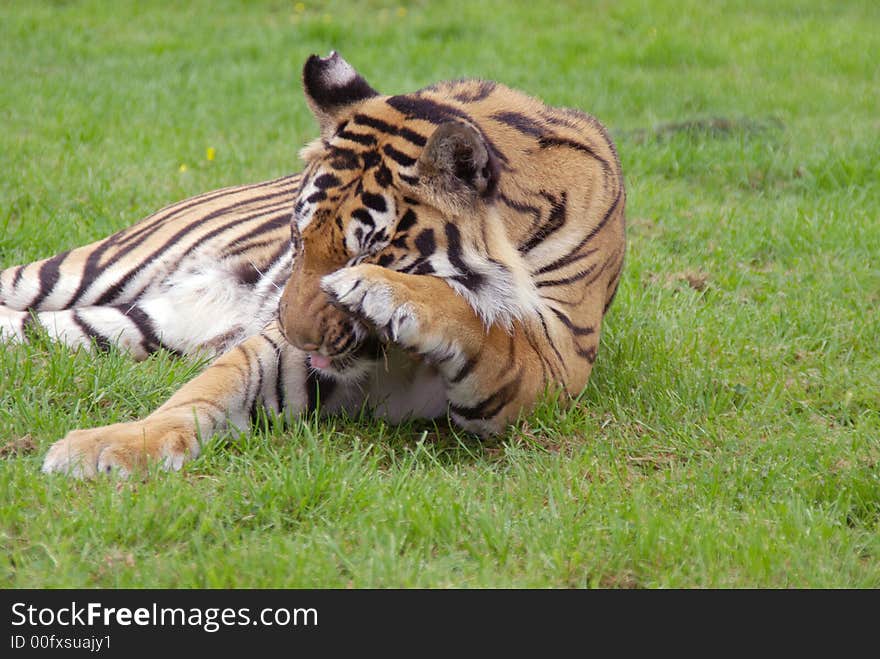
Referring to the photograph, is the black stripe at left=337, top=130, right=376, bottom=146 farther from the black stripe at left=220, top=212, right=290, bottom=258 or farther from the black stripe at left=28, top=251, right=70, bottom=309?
the black stripe at left=28, top=251, right=70, bottom=309

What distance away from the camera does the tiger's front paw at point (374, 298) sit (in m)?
3.10

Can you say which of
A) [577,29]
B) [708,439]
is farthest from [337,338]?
[577,29]

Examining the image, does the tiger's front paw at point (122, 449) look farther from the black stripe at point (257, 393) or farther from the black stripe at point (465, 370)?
the black stripe at point (465, 370)

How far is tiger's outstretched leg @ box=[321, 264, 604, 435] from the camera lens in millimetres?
3123

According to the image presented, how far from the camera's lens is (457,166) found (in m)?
3.29

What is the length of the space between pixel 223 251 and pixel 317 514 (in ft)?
6.15

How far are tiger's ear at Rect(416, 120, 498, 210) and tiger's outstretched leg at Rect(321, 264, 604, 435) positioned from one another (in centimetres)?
28

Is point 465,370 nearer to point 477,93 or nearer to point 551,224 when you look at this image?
point 551,224

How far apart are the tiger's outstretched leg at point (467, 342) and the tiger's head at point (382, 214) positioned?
14 cm

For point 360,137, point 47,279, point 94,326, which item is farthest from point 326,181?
point 47,279

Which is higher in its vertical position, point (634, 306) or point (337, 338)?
point (337, 338)
